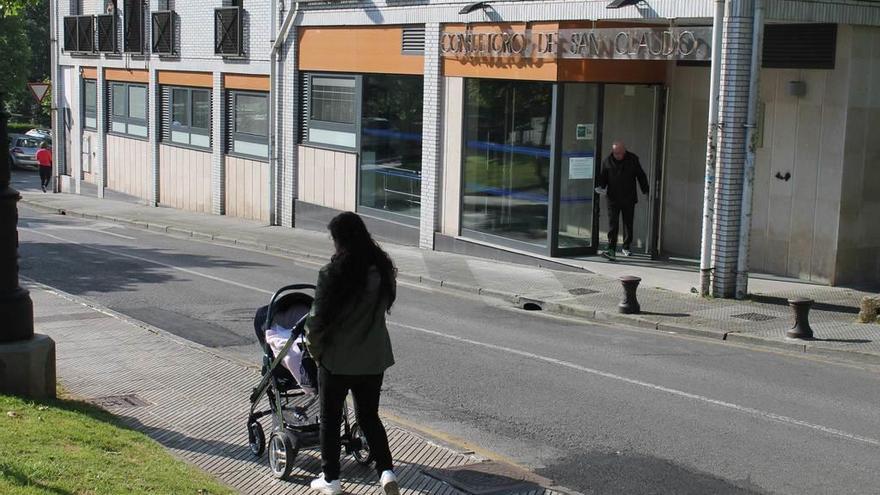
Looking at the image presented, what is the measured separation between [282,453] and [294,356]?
26.1 inches

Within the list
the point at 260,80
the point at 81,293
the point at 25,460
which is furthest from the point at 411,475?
the point at 260,80

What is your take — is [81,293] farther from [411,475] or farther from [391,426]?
[411,475]

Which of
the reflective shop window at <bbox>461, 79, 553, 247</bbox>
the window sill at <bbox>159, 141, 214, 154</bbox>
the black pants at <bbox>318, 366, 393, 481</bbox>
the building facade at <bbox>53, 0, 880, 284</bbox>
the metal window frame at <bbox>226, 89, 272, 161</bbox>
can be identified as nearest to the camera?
the black pants at <bbox>318, 366, 393, 481</bbox>

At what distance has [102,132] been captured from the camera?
37500 millimetres

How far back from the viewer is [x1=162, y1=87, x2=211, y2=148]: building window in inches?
1249

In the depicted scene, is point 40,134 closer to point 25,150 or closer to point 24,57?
point 25,150

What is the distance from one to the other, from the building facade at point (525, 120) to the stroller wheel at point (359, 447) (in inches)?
367

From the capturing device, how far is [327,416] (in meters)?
7.28

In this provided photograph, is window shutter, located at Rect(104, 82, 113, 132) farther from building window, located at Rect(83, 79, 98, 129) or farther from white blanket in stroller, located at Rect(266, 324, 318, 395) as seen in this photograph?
white blanket in stroller, located at Rect(266, 324, 318, 395)

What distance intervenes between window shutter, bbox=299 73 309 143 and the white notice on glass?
911 cm

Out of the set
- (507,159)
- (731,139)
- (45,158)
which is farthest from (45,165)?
(731,139)

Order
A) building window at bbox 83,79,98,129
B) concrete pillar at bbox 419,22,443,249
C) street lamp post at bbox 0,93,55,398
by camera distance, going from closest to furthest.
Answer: street lamp post at bbox 0,93,55,398, concrete pillar at bbox 419,22,443,249, building window at bbox 83,79,98,129

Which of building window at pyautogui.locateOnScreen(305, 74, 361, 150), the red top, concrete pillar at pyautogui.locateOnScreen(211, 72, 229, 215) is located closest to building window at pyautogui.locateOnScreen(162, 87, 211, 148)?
concrete pillar at pyautogui.locateOnScreen(211, 72, 229, 215)

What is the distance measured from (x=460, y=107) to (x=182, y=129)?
14.0 metres
